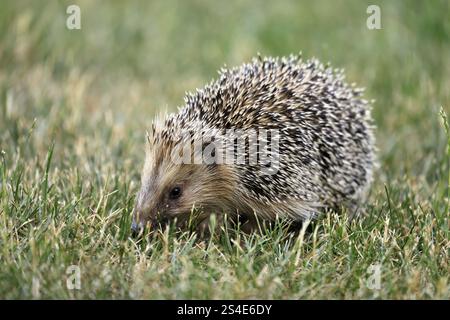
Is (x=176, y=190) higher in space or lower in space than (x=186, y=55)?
lower

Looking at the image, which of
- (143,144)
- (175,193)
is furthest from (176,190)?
(143,144)

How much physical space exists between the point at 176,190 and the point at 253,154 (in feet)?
2.08

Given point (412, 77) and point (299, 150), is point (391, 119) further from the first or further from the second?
point (299, 150)

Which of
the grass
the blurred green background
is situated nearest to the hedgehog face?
the grass

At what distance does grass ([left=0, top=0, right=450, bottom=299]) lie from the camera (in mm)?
4395

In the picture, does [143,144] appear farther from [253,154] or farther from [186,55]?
[186,55]

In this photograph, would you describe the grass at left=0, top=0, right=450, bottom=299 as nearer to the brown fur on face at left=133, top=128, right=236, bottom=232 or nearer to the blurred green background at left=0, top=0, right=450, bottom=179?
the blurred green background at left=0, top=0, right=450, bottom=179

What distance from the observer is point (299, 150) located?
5582 millimetres

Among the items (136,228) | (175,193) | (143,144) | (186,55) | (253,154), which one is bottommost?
(136,228)

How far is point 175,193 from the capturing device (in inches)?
208

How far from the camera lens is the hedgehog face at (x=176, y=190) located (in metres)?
5.09

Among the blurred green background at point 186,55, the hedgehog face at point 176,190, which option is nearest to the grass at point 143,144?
the blurred green background at point 186,55
